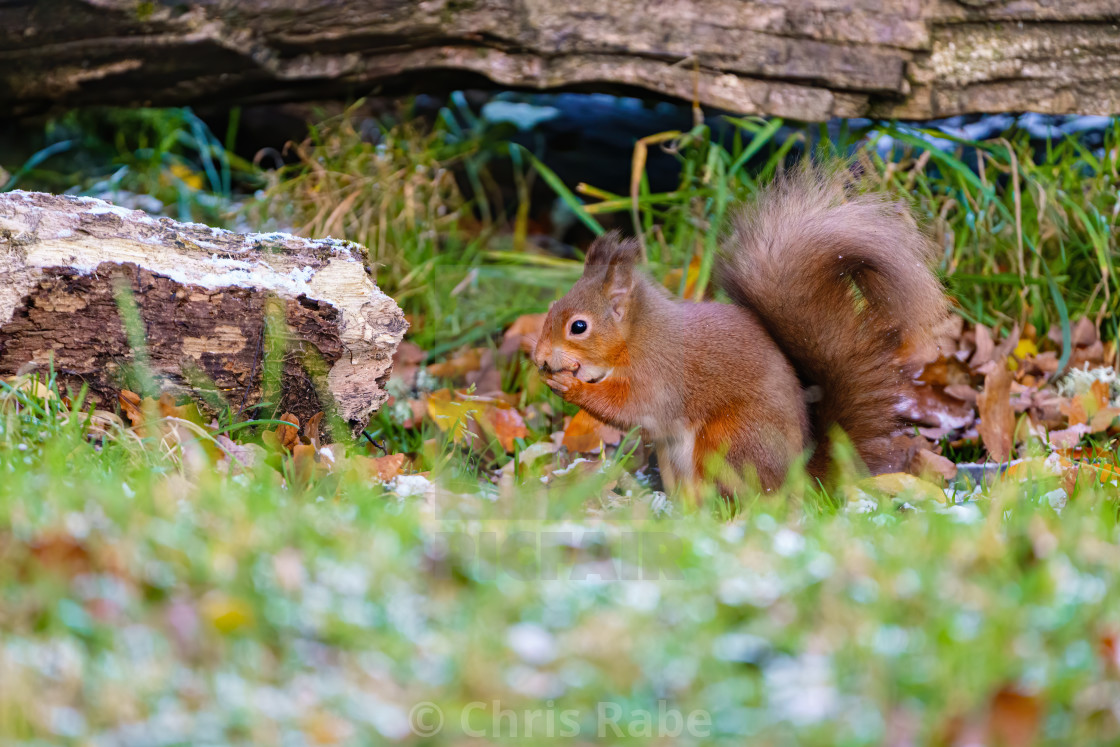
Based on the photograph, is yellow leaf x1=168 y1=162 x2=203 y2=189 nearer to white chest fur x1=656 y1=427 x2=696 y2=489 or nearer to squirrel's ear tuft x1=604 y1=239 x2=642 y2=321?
squirrel's ear tuft x1=604 y1=239 x2=642 y2=321

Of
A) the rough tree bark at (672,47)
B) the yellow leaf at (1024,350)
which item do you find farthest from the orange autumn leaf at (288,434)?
the yellow leaf at (1024,350)

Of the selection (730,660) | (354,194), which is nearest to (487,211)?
(354,194)

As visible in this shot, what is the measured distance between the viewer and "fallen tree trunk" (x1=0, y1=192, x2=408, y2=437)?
8.08 feet

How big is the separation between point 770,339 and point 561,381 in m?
0.63

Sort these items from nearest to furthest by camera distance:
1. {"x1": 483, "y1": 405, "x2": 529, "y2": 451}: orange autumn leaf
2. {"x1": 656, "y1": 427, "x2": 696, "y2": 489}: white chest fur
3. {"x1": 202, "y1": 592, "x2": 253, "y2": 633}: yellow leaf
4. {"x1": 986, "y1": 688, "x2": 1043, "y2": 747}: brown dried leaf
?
{"x1": 986, "y1": 688, "x2": 1043, "y2": 747}: brown dried leaf
{"x1": 202, "y1": 592, "x2": 253, "y2": 633}: yellow leaf
{"x1": 656, "y1": 427, "x2": 696, "y2": 489}: white chest fur
{"x1": 483, "y1": 405, "x2": 529, "y2": 451}: orange autumn leaf

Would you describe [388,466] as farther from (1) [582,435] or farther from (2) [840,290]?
(2) [840,290]

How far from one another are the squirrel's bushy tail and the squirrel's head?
0.34m

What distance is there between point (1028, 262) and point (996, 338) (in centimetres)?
34

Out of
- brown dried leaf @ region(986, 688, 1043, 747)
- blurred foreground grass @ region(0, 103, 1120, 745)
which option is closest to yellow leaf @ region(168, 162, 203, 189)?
blurred foreground grass @ region(0, 103, 1120, 745)

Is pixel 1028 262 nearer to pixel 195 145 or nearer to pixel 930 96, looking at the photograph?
pixel 930 96

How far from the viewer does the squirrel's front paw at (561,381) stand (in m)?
2.85

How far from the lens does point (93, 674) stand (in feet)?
3.93
